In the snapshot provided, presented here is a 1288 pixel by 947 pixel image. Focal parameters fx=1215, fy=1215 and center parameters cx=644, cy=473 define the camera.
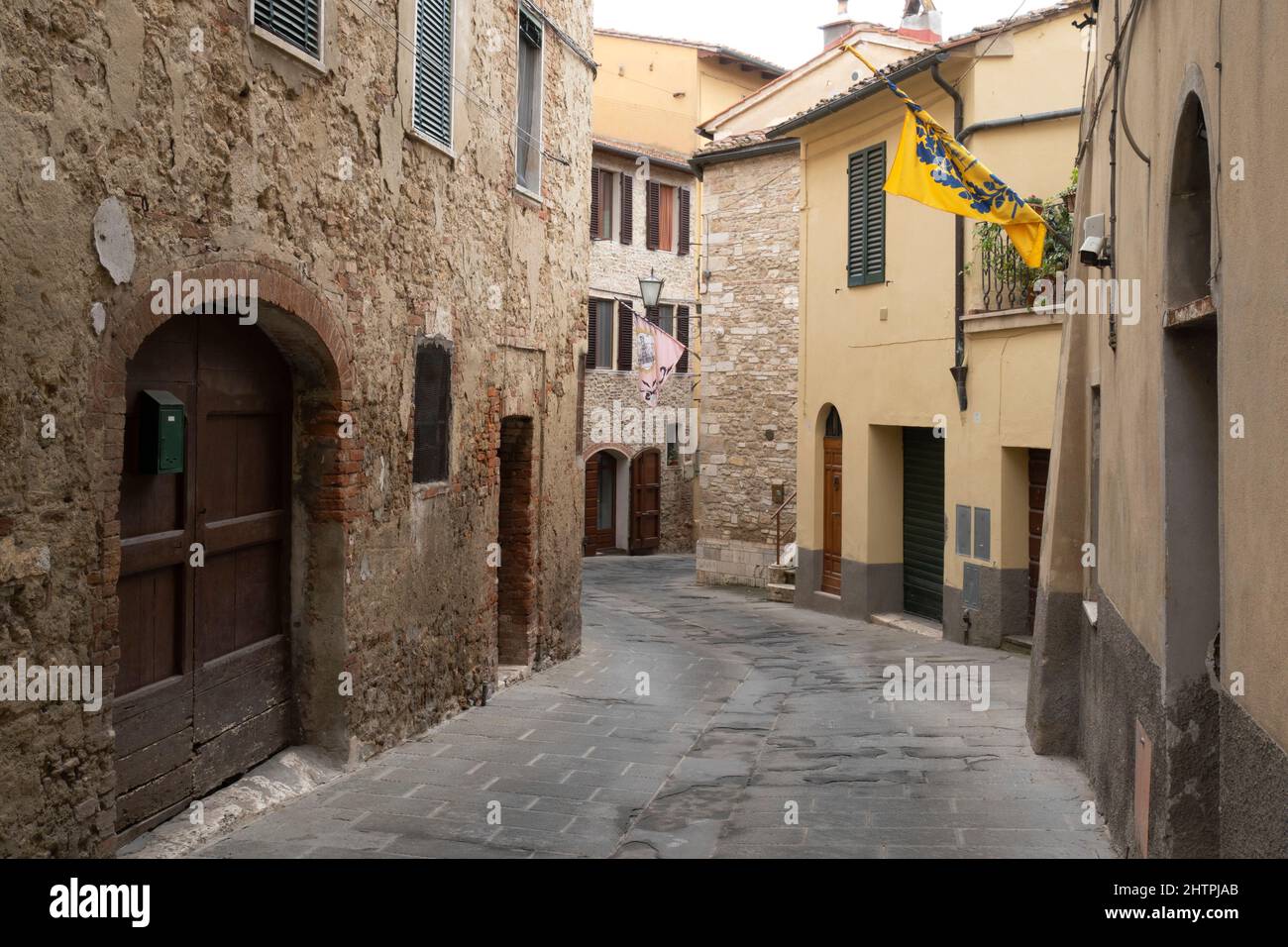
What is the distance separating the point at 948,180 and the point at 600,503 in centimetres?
1849

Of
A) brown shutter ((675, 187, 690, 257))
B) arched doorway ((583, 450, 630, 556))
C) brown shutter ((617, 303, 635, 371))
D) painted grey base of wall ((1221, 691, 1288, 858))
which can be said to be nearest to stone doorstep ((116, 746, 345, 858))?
painted grey base of wall ((1221, 691, 1288, 858))

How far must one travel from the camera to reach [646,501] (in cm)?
2898

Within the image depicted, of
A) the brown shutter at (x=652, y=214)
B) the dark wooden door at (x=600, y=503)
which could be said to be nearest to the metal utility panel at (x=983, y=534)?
the dark wooden door at (x=600, y=503)

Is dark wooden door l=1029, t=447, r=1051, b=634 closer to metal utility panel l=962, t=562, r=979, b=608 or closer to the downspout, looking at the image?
metal utility panel l=962, t=562, r=979, b=608

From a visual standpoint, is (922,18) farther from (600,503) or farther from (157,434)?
(157,434)

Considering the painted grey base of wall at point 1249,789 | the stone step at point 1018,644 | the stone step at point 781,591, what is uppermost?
the painted grey base of wall at point 1249,789

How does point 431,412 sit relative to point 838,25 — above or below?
below

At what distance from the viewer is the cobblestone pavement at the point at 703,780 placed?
603cm

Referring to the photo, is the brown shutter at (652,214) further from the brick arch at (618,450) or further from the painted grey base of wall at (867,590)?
the painted grey base of wall at (867,590)

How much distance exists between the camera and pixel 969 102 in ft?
45.3

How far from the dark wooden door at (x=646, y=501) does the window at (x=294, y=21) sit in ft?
72.2

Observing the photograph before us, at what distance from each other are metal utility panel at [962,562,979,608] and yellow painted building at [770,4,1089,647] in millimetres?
24

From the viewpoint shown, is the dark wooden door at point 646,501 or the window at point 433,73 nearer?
the window at point 433,73

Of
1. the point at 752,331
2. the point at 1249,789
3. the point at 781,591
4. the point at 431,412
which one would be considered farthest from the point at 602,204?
the point at 1249,789
